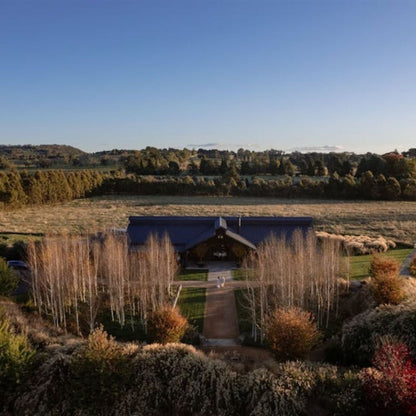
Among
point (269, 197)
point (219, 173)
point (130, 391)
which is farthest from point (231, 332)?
point (219, 173)

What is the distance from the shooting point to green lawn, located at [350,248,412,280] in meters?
30.4

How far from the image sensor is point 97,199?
278 ft

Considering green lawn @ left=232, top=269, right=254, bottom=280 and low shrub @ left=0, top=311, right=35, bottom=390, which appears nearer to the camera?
low shrub @ left=0, top=311, right=35, bottom=390

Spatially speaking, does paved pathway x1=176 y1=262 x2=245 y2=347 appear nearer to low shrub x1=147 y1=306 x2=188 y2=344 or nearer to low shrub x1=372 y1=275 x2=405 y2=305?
low shrub x1=147 y1=306 x2=188 y2=344

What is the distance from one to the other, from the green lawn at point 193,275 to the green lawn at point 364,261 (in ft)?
38.4

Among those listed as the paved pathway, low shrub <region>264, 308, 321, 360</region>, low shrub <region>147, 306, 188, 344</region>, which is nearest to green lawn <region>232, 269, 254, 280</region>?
the paved pathway

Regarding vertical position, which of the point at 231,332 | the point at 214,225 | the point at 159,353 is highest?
the point at 214,225

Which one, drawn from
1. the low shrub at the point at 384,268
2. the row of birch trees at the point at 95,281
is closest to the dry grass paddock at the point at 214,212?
the row of birch trees at the point at 95,281

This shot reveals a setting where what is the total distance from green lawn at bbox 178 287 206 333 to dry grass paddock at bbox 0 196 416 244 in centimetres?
2071

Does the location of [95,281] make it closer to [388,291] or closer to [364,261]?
[388,291]

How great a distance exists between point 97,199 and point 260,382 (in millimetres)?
74477

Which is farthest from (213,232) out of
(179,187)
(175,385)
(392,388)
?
(179,187)

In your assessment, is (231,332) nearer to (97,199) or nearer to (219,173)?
(97,199)

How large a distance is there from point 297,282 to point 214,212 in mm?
41528
